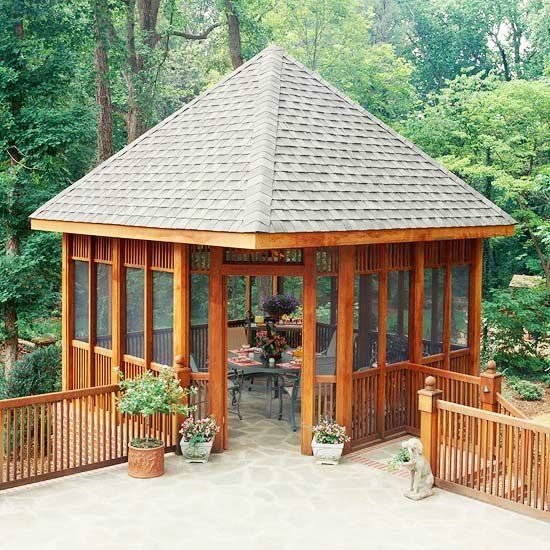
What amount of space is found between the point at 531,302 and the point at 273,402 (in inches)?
339

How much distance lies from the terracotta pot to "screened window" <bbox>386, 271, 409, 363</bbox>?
11.4ft

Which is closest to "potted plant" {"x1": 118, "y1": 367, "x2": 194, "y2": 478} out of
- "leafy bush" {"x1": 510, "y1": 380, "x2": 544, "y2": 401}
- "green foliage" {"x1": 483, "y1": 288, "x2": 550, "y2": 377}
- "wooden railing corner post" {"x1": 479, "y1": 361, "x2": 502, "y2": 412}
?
"wooden railing corner post" {"x1": 479, "y1": 361, "x2": 502, "y2": 412}

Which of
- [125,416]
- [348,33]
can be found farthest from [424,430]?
[348,33]

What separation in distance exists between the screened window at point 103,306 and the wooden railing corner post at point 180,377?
1.85 metres

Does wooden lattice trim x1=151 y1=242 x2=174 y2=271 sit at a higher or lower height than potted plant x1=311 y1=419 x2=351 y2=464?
higher

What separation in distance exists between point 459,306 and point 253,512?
5.05 metres

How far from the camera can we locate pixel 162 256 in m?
10.3

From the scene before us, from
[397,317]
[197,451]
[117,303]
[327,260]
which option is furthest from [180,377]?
[397,317]

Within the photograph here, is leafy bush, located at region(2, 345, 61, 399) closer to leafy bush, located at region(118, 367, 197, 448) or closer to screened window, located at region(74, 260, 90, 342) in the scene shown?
screened window, located at region(74, 260, 90, 342)

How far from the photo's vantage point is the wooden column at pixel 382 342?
34.7ft

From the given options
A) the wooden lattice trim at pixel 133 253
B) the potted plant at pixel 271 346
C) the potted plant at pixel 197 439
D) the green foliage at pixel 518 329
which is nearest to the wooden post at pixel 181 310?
the potted plant at pixel 197 439

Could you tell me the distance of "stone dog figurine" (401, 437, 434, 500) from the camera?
8.49 meters

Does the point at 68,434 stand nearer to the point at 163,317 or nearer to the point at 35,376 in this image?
the point at 163,317

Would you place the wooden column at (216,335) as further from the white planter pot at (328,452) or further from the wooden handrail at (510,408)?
the wooden handrail at (510,408)
